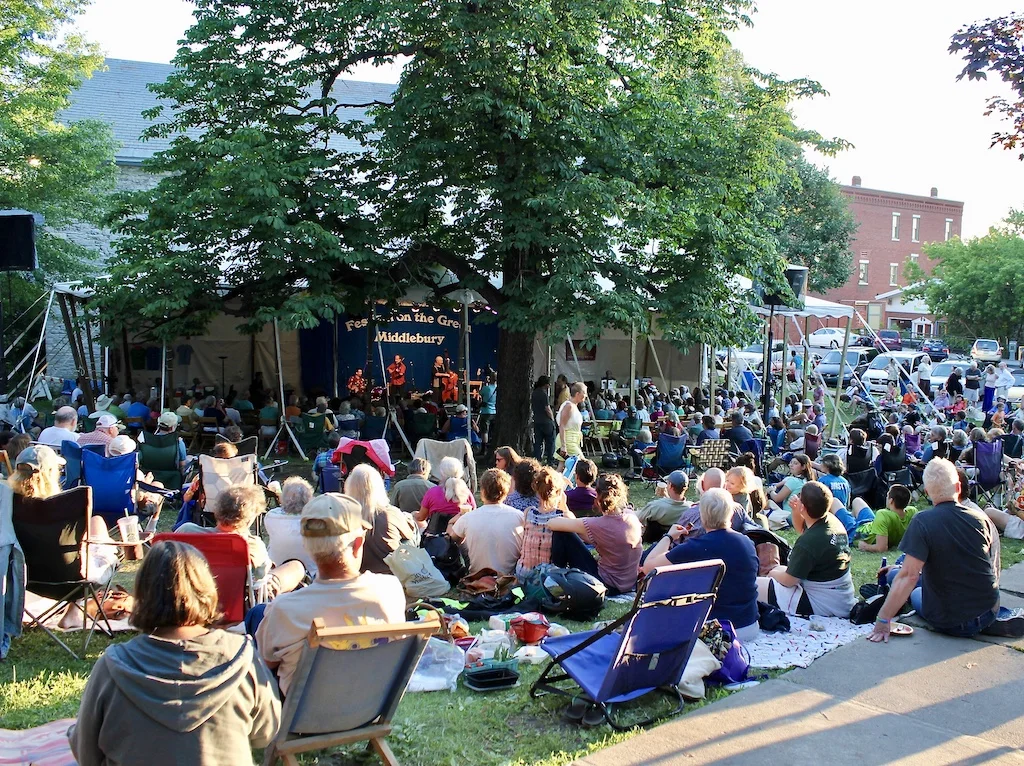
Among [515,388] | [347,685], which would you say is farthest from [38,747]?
[515,388]

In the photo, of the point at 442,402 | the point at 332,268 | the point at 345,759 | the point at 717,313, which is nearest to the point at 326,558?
the point at 345,759

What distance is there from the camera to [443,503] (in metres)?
7.18

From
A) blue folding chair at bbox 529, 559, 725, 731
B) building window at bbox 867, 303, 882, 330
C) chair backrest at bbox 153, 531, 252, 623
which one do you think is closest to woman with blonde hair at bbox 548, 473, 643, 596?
blue folding chair at bbox 529, 559, 725, 731

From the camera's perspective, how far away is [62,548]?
515 centimetres

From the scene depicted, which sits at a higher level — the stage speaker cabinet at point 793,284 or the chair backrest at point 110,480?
the stage speaker cabinet at point 793,284

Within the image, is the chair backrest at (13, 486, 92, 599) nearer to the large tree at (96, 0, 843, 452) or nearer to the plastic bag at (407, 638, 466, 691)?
the plastic bag at (407, 638, 466, 691)

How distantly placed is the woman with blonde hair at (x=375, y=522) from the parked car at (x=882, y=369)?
21.8 meters

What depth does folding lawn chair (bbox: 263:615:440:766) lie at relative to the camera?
10.8ft

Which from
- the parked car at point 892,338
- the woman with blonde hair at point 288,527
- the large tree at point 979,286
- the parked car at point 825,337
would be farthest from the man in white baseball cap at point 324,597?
the large tree at point 979,286

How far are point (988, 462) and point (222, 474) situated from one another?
836 centimetres

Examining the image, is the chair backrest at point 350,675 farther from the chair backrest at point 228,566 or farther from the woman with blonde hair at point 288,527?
the woman with blonde hair at point 288,527

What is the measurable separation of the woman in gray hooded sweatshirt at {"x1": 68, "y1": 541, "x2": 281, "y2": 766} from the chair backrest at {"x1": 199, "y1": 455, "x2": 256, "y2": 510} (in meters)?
5.35

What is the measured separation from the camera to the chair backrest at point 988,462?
10.2m

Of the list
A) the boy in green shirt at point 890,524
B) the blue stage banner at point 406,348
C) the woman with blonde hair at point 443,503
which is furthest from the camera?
the blue stage banner at point 406,348
